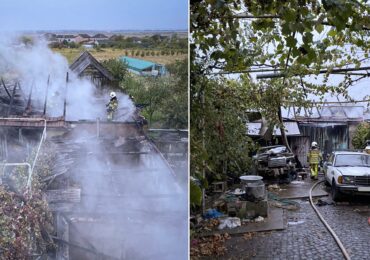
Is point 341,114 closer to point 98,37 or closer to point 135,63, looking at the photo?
point 135,63

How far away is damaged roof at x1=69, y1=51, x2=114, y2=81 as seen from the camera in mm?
2230

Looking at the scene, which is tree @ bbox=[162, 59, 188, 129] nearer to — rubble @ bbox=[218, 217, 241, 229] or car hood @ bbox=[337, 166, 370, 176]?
rubble @ bbox=[218, 217, 241, 229]

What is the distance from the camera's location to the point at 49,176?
2.16 metres

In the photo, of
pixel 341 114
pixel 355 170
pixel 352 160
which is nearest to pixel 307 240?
pixel 355 170

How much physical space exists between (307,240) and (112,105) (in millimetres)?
6413

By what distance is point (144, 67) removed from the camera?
233 centimetres

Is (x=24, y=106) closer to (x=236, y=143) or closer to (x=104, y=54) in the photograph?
(x=104, y=54)

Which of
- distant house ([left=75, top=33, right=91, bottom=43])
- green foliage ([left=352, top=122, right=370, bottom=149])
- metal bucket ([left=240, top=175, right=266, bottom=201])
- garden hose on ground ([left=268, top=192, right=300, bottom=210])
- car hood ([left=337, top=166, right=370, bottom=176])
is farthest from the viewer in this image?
green foliage ([left=352, top=122, right=370, bottom=149])

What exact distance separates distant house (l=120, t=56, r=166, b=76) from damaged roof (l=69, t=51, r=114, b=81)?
12 cm

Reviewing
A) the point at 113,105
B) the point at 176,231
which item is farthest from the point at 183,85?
the point at 176,231

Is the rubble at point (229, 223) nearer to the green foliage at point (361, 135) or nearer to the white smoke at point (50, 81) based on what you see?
the white smoke at point (50, 81)

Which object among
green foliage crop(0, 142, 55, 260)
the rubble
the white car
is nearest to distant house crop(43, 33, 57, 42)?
green foliage crop(0, 142, 55, 260)

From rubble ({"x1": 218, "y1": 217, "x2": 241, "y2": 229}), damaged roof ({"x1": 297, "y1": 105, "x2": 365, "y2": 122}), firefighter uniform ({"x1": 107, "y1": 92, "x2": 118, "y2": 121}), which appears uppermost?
firefighter uniform ({"x1": 107, "y1": 92, "x2": 118, "y2": 121})

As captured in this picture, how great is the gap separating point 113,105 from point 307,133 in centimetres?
2036
